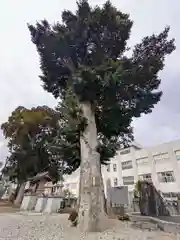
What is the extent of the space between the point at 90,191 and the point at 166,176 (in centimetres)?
3083

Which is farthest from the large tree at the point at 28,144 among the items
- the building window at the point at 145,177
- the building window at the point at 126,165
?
the building window at the point at 126,165

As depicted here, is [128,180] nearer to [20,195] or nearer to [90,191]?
[20,195]

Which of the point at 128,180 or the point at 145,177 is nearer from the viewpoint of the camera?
the point at 145,177

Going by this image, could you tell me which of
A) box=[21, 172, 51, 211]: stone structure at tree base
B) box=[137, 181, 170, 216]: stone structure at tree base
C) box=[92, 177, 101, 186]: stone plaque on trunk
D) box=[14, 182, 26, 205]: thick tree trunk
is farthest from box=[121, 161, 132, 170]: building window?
box=[92, 177, 101, 186]: stone plaque on trunk

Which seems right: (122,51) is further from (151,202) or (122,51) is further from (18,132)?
(18,132)

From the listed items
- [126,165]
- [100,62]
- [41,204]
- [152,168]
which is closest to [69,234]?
[100,62]

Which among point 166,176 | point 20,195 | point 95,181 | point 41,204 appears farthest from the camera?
point 166,176

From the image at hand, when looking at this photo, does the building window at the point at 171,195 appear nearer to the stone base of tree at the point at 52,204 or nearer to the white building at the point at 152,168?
the white building at the point at 152,168

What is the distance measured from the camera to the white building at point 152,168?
32062mm

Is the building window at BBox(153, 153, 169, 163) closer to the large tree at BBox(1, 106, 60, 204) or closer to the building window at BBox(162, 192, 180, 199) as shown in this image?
the building window at BBox(162, 192, 180, 199)

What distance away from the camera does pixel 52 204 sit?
53.3ft

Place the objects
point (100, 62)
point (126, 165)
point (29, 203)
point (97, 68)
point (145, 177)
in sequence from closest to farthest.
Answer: point (97, 68), point (100, 62), point (29, 203), point (145, 177), point (126, 165)

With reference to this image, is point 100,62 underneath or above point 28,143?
underneath

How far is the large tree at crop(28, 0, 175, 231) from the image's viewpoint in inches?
350
